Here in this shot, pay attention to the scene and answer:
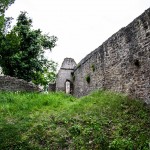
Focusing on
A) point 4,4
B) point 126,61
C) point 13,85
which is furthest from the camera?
point 13,85

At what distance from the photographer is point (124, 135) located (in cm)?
700

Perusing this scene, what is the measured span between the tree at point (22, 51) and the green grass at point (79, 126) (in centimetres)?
811

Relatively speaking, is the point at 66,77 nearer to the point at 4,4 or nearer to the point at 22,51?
the point at 22,51

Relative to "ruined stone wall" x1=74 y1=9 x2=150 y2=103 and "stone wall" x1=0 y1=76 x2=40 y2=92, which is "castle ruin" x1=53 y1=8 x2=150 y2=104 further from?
"stone wall" x1=0 y1=76 x2=40 y2=92

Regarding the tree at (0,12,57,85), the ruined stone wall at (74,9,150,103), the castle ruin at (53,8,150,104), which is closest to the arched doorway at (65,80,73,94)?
the tree at (0,12,57,85)

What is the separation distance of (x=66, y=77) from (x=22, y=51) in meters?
4.24

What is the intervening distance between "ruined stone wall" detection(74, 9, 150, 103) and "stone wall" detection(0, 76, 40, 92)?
3.19 m

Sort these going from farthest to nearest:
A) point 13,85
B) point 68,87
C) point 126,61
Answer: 1. point 68,87
2. point 13,85
3. point 126,61

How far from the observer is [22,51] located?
1852 cm

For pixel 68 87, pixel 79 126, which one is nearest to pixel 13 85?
pixel 68 87

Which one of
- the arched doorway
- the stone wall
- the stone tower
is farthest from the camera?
the stone tower

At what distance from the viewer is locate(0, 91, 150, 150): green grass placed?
266 inches

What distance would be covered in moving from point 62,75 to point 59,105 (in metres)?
11.4

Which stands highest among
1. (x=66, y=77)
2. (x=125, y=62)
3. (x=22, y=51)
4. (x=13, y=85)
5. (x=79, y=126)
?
(x=22, y=51)
